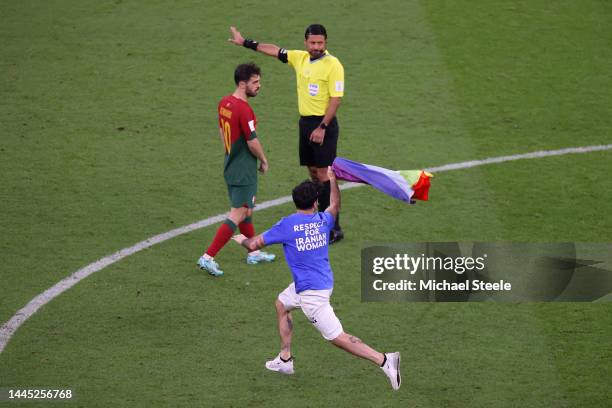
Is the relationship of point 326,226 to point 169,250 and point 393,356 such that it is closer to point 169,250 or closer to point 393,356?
point 393,356

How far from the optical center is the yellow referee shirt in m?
11.9

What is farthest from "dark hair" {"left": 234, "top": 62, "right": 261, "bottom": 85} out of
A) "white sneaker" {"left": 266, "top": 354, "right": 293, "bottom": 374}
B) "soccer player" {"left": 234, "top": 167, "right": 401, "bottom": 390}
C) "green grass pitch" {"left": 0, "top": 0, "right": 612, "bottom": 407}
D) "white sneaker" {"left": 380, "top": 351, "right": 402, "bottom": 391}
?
"white sneaker" {"left": 380, "top": 351, "right": 402, "bottom": 391}

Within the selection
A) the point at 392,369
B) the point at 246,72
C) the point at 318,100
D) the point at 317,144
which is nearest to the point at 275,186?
the point at 317,144

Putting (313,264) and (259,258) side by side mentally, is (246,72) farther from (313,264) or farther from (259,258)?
(313,264)

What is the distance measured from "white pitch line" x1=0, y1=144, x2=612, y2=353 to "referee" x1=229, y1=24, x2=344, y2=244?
103 cm

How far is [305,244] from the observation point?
30.0 feet

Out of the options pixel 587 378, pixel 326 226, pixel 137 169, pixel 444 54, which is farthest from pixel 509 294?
pixel 444 54

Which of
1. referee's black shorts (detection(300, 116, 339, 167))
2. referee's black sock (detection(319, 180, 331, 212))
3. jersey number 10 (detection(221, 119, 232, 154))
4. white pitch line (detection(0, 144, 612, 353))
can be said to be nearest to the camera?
white pitch line (detection(0, 144, 612, 353))

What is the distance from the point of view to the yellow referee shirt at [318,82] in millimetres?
11867

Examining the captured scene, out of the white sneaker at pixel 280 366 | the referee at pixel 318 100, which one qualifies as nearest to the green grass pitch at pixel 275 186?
the white sneaker at pixel 280 366

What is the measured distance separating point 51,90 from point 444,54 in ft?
20.1

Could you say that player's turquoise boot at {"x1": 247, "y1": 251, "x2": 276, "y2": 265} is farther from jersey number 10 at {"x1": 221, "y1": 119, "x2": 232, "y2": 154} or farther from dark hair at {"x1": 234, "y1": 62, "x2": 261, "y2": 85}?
dark hair at {"x1": 234, "y1": 62, "x2": 261, "y2": 85}

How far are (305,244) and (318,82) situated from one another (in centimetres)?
328

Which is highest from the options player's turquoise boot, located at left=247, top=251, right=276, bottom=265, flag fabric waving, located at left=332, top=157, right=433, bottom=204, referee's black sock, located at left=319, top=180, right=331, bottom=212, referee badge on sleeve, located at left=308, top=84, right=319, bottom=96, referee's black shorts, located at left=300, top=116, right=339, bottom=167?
referee badge on sleeve, located at left=308, top=84, right=319, bottom=96
